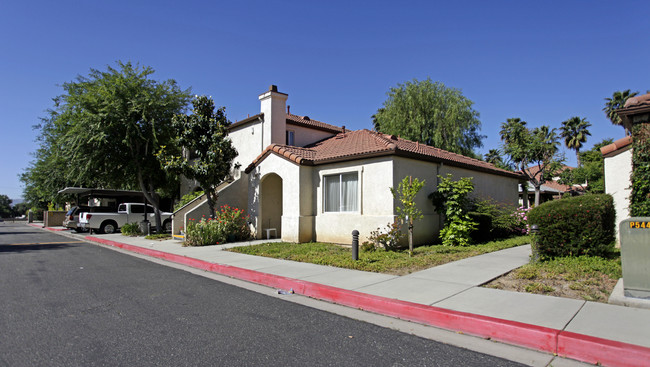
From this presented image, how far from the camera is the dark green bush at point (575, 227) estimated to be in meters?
7.95

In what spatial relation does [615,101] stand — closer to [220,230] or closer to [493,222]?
[493,222]

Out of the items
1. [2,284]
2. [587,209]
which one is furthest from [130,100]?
[587,209]

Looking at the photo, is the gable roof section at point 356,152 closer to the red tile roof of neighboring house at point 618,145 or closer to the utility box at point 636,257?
the red tile roof of neighboring house at point 618,145

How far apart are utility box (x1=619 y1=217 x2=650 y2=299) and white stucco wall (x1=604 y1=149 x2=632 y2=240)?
483cm

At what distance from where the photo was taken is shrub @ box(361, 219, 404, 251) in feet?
36.4

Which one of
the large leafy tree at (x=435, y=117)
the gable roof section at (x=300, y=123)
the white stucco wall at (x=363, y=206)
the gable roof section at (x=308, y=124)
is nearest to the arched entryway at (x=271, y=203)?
the white stucco wall at (x=363, y=206)

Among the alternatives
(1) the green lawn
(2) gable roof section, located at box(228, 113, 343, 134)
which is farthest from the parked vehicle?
(1) the green lawn

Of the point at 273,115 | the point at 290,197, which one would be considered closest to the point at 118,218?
the point at 273,115

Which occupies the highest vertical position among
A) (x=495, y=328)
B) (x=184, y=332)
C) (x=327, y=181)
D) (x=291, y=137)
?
(x=291, y=137)

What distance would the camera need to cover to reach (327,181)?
14.0 metres

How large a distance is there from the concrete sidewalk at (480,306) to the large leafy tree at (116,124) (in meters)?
11.7

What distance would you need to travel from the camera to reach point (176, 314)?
5684 mm

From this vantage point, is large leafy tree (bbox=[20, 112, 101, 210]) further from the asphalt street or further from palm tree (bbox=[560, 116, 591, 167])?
palm tree (bbox=[560, 116, 591, 167])

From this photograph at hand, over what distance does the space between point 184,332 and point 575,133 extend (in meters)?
55.5
